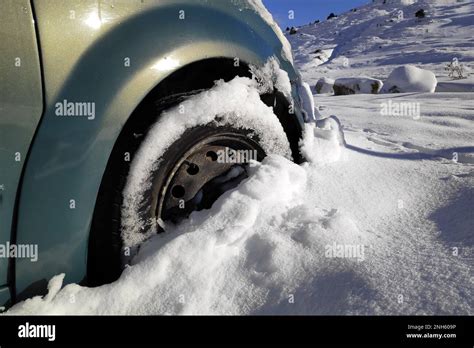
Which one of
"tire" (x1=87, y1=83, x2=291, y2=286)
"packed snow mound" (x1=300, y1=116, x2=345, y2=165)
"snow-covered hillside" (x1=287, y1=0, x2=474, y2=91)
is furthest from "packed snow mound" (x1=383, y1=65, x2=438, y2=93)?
"tire" (x1=87, y1=83, x2=291, y2=286)

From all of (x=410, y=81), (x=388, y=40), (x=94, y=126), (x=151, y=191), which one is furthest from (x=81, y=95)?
(x=388, y=40)

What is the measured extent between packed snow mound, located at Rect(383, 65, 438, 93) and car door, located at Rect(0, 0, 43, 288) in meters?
9.39

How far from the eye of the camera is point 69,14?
1.16 metres

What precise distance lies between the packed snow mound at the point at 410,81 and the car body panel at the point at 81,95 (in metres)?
8.99

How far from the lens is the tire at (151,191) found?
1.36m

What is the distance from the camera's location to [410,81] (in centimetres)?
927

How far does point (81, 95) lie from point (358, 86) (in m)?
9.75

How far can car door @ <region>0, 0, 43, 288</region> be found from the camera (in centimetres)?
106

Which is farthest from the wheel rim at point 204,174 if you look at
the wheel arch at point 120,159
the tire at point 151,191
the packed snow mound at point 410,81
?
the packed snow mound at point 410,81

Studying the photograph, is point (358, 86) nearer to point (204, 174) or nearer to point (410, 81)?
point (410, 81)

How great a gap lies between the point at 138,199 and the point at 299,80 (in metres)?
1.16

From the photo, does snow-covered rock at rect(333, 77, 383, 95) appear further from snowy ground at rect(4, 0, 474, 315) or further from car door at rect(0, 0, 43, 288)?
car door at rect(0, 0, 43, 288)

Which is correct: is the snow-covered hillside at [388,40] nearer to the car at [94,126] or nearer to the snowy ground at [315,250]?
the snowy ground at [315,250]
